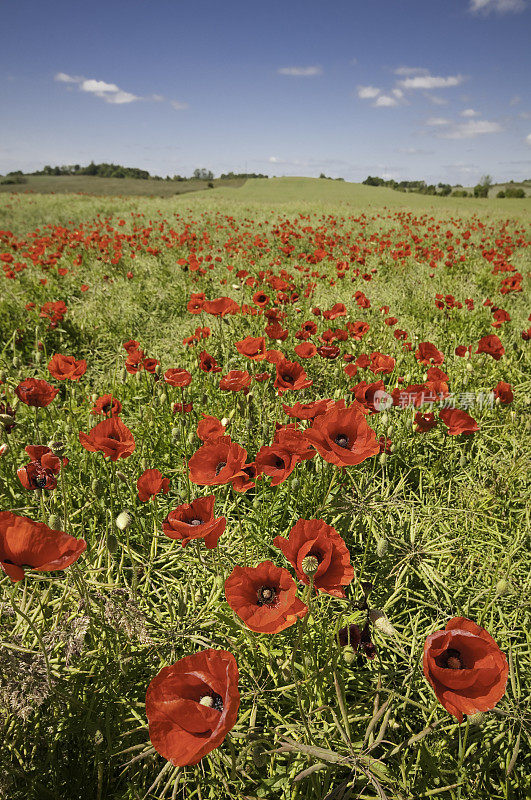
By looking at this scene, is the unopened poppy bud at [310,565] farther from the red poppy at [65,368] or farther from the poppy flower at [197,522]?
the red poppy at [65,368]

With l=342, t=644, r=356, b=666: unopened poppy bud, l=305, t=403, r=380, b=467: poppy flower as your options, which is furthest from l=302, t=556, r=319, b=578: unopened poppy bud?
l=342, t=644, r=356, b=666: unopened poppy bud

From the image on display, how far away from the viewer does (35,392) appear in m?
1.90

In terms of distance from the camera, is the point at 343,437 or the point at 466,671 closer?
the point at 466,671

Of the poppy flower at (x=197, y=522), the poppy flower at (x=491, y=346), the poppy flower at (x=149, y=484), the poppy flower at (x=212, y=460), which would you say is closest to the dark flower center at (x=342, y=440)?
the poppy flower at (x=212, y=460)

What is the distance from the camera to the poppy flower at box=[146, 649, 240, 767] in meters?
0.80

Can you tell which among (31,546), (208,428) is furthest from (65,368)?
(31,546)

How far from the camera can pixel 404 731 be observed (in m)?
1.56

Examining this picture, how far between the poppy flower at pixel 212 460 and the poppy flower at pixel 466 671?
818 mm

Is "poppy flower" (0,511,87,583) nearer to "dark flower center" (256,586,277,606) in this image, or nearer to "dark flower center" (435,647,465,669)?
"dark flower center" (256,586,277,606)

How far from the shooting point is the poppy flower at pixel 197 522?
1.18 m

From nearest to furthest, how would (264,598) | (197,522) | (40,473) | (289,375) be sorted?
(264,598)
(197,522)
(40,473)
(289,375)

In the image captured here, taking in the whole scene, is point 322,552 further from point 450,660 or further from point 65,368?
point 65,368

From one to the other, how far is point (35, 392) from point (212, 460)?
1.01 meters

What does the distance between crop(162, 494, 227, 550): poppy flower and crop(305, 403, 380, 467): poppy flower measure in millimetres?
421
